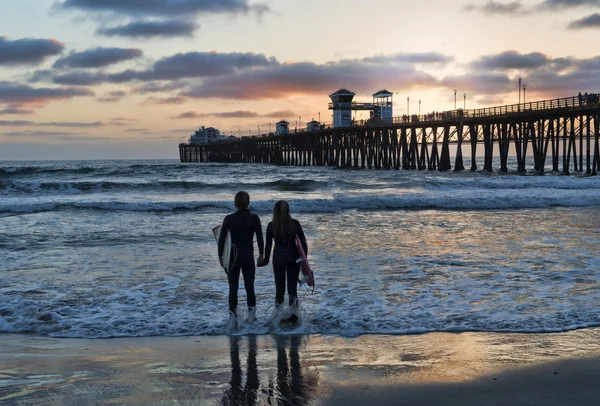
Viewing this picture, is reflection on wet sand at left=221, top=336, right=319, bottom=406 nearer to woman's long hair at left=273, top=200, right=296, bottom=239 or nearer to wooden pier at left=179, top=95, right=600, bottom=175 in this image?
woman's long hair at left=273, top=200, right=296, bottom=239

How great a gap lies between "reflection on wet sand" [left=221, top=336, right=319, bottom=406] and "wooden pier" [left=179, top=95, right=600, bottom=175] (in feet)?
114

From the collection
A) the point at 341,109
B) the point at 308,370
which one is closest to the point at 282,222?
the point at 308,370

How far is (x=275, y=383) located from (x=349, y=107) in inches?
2586

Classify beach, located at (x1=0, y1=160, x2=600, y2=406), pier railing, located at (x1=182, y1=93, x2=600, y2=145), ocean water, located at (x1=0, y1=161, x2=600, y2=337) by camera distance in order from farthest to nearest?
pier railing, located at (x1=182, y1=93, x2=600, y2=145) → ocean water, located at (x1=0, y1=161, x2=600, y2=337) → beach, located at (x1=0, y1=160, x2=600, y2=406)

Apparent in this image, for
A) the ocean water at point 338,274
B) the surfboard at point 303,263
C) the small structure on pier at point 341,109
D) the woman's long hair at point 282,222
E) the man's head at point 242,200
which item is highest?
the small structure on pier at point 341,109

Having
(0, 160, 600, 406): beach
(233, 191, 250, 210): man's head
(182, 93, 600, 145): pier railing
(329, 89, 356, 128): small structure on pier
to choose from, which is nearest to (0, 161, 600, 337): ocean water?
(0, 160, 600, 406): beach

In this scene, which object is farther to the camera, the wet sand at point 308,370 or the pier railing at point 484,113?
the pier railing at point 484,113

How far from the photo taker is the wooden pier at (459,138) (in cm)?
3744

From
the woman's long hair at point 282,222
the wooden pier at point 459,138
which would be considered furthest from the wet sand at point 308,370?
the wooden pier at point 459,138

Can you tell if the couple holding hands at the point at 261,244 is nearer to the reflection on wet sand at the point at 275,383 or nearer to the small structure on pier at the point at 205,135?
the reflection on wet sand at the point at 275,383

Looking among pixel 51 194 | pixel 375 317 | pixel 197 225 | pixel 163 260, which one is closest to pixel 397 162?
pixel 51 194

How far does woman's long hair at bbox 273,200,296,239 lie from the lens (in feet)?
19.5

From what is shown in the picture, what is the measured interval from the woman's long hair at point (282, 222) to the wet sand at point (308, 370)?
104 centimetres

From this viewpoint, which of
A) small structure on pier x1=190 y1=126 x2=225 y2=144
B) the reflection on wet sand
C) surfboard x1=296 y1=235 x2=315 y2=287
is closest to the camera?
the reflection on wet sand
